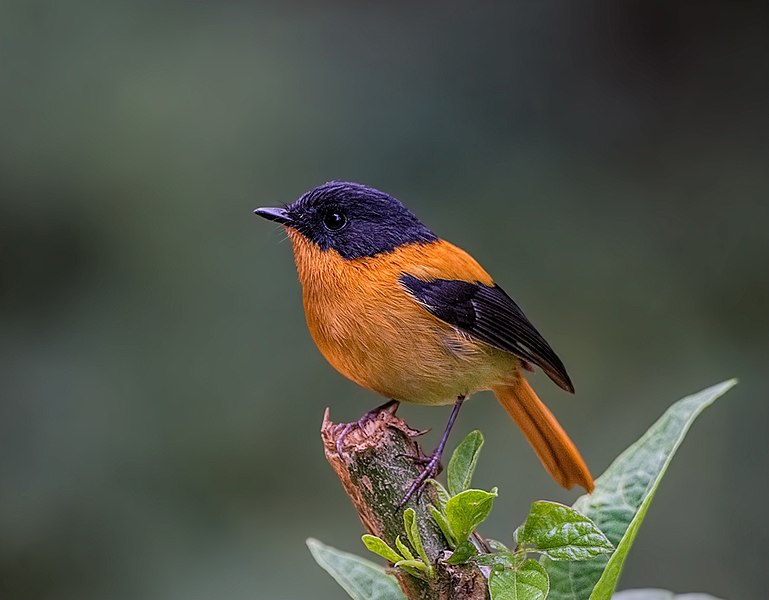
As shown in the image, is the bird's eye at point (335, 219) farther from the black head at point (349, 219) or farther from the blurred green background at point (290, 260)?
the blurred green background at point (290, 260)

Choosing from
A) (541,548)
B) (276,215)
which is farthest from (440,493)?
(276,215)

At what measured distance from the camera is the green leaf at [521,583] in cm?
164

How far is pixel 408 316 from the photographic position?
266 centimetres

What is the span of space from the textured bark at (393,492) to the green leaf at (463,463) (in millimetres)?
57

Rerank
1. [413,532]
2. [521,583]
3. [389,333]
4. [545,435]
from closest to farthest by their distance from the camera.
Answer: [521,583]
[413,532]
[389,333]
[545,435]

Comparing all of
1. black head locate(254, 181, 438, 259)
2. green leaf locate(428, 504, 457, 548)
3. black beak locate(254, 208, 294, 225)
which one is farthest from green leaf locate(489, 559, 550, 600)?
black beak locate(254, 208, 294, 225)

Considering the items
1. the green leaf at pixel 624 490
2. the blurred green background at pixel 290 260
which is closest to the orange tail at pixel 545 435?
the green leaf at pixel 624 490

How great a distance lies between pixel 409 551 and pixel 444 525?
90mm

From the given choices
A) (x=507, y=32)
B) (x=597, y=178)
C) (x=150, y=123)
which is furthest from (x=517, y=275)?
(x=150, y=123)

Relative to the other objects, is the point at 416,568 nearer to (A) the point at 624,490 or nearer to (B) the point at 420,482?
(B) the point at 420,482

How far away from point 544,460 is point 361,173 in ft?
8.05

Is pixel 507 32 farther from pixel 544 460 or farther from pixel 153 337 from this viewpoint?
pixel 544 460

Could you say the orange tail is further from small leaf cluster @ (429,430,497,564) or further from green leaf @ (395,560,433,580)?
green leaf @ (395,560,433,580)

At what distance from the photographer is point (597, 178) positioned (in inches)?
213
